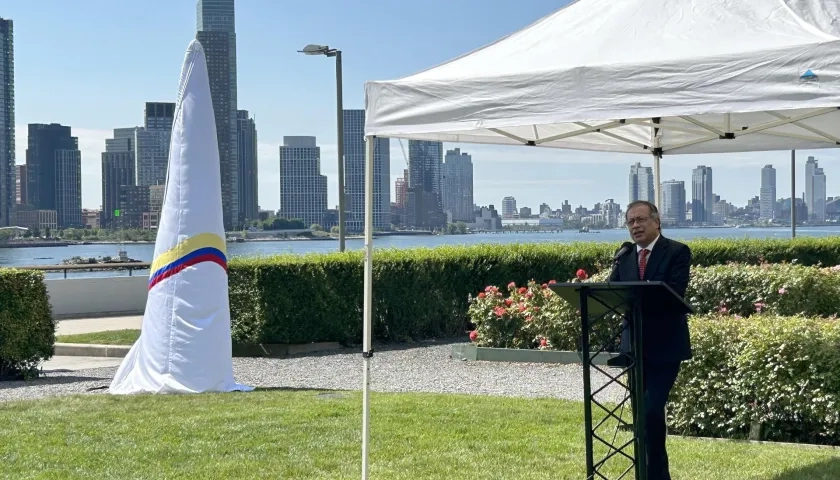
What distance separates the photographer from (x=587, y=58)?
5.77 metres

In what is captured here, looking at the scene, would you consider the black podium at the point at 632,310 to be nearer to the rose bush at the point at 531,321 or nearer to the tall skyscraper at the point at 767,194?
the rose bush at the point at 531,321

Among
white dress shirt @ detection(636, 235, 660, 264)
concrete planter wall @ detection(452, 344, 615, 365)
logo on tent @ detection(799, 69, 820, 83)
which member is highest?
logo on tent @ detection(799, 69, 820, 83)

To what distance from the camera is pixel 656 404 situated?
5.42m

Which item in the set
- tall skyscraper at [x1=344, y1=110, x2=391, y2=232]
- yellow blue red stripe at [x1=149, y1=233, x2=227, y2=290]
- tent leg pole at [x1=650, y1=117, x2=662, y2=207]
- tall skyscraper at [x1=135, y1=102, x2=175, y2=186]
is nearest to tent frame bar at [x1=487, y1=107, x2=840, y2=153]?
tent leg pole at [x1=650, y1=117, x2=662, y2=207]

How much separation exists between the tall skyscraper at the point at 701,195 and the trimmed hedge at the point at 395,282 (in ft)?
2.28

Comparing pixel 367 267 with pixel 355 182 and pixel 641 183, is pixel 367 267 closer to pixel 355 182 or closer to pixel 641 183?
pixel 641 183

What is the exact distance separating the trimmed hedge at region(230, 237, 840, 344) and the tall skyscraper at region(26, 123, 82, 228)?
80066mm

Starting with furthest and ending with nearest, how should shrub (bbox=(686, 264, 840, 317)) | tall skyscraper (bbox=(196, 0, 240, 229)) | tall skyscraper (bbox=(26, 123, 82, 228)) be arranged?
tall skyscraper (bbox=(26, 123, 82, 228)) < tall skyscraper (bbox=(196, 0, 240, 229)) < shrub (bbox=(686, 264, 840, 317))

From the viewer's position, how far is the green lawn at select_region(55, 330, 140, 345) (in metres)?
16.2

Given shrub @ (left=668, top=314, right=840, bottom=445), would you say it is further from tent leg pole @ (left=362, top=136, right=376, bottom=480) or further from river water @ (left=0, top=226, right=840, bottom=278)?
river water @ (left=0, top=226, right=840, bottom=278)

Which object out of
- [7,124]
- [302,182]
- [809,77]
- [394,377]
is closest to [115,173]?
[7,124]

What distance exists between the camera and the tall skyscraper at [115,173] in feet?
261

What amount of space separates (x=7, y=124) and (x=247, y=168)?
47111mm

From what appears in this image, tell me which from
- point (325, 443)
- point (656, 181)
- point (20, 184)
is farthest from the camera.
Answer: point (20, 184)
